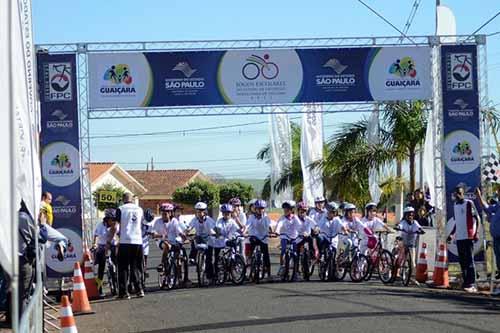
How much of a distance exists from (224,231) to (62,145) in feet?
13.0

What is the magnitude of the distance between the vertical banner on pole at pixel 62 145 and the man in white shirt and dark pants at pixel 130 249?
6.35 feet

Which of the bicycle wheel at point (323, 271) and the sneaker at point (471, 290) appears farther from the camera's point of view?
the bicycle wheel at point (323, 271)

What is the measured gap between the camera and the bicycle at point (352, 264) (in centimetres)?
1916

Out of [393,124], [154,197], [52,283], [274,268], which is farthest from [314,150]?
[154,197]

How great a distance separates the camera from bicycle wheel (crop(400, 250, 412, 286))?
59.3 feet

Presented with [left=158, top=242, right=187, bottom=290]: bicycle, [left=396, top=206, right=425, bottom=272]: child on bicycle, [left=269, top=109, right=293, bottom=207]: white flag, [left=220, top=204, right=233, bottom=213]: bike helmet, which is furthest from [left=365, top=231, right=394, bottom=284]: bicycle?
[left=269, top=109, right=293, bottom=207]: white flag

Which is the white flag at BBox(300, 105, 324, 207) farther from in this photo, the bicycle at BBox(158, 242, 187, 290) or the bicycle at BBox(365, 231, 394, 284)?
the bicycle at BBox(158, 242, 187, 290)

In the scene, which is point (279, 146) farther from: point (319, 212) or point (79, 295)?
point (79, 295)

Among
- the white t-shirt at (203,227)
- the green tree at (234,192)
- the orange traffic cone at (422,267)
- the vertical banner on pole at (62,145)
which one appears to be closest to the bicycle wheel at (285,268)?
the white t-shirt at (203,227)

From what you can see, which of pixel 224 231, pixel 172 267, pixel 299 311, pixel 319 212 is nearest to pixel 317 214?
pixel 319 212

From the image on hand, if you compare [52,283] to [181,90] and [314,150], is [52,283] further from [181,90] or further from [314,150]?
[314,150]

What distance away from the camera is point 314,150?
102 feet

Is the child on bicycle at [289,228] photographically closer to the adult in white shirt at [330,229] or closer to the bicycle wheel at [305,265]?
the bicycle wheel at [305,265]

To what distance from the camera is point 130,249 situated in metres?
16.7
